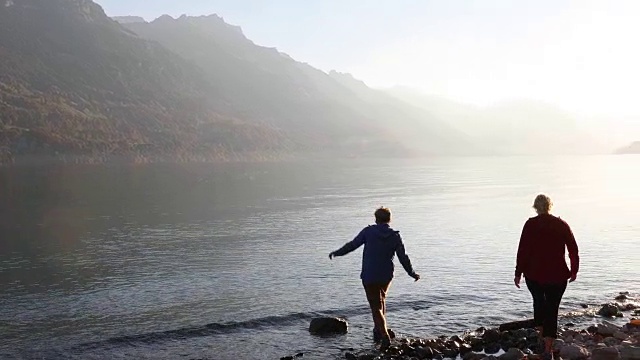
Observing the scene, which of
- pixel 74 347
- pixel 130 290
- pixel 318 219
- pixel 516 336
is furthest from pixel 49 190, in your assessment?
pixel 516 336

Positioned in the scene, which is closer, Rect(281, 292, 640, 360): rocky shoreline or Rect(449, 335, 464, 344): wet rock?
Rect(281, 292, 640, 360): rocky shoreline

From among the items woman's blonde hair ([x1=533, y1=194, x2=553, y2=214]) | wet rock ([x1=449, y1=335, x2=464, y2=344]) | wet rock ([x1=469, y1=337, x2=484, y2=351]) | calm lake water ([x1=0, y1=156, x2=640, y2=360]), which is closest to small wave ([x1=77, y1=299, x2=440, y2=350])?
calm lake water ([x1=0, y1=156, x2=640, y2=360])

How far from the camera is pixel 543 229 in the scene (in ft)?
35.4

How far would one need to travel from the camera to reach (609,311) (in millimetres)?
17219

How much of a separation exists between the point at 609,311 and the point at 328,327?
26.4 feet

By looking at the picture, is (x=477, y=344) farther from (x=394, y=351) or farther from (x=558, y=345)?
(x=394, y=351)

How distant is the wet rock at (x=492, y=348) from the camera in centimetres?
1359

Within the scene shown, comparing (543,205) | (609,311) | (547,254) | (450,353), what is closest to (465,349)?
(450,353)

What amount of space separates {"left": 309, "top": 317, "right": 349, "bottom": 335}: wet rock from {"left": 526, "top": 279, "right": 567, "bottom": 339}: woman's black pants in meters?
5.86

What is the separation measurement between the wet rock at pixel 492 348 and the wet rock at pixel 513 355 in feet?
3.00

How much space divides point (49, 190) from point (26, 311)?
218 ft

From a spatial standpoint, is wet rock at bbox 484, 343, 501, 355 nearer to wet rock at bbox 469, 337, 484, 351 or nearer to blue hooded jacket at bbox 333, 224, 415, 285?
wet rock at bbox 469, 337, 484, 351

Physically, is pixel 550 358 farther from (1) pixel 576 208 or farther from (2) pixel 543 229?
(1) pixel 576 208

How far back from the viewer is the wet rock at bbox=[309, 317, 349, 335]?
52.2 feet
